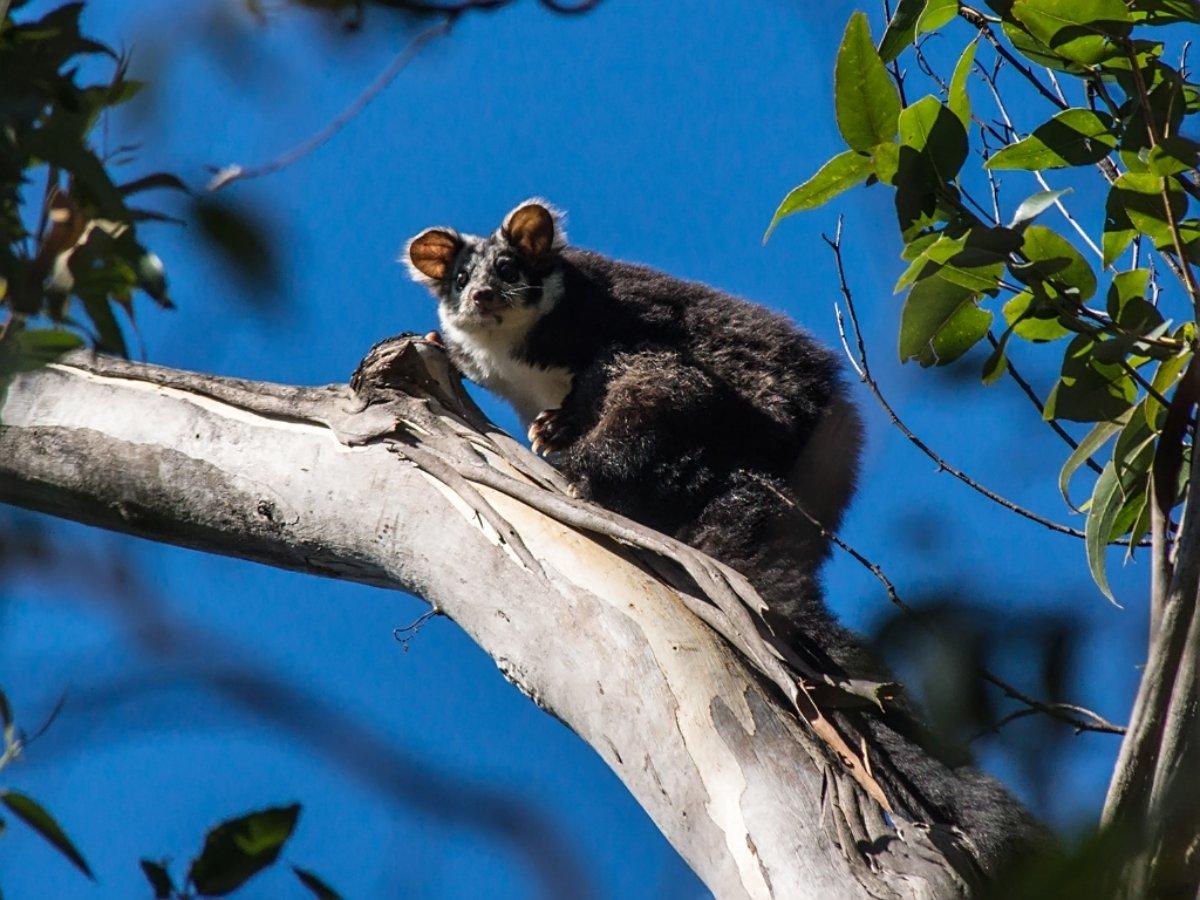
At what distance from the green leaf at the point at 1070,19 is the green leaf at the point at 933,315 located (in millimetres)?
645

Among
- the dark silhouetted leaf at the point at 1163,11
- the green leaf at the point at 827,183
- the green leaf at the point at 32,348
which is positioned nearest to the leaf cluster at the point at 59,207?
the green leaf at the point at 32,348

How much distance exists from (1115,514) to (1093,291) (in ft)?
1.97

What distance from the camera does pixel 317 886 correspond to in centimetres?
204

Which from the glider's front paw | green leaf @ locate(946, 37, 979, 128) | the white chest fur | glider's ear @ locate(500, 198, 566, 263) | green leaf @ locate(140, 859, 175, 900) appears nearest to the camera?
green leaf @ locate(140, 859, 175, 900)

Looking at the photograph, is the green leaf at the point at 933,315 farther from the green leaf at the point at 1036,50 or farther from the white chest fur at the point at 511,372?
the white chest fur at the point at 511,372

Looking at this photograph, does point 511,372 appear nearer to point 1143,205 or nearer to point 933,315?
point 933,315

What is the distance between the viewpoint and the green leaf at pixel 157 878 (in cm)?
201

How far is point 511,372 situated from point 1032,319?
10.5 feet

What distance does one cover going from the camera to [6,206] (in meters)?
2.03

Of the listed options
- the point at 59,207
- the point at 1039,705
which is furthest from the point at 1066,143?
the point at 59,207

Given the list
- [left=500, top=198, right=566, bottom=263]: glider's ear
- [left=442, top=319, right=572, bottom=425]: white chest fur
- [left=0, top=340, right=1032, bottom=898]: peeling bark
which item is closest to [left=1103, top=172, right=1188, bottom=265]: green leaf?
[left=0, top=340, right=1032, bottom=898]: peeling bark

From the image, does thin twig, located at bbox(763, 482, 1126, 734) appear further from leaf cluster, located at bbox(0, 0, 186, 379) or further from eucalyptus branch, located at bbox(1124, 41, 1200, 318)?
leaf cluster, located at bbox(0, 0, 186, 379)

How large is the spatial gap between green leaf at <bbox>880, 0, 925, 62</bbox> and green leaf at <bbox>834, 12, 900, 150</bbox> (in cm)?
32

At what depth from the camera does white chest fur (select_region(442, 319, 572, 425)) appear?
602 cm
